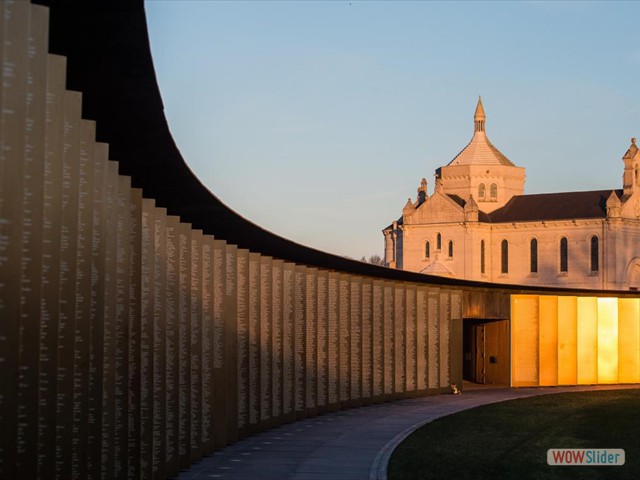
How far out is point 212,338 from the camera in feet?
65.2

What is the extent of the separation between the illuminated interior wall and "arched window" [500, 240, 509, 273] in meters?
85.5

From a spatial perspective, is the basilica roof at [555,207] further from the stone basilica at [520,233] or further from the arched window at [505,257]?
the arched window at [505,257]

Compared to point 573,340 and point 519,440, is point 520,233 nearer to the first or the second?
point 573,340

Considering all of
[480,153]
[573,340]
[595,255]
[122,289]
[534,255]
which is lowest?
[573,340]

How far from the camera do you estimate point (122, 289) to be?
46.0 feet

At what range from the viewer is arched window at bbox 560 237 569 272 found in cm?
11675

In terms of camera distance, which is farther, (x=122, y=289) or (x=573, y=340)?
(x=573, y=340)

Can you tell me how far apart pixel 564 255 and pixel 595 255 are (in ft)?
11.8

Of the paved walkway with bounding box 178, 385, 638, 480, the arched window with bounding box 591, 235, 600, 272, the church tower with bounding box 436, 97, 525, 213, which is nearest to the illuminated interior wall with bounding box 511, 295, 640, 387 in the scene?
the paved walkway with bounding box 178, 385, 638, 480

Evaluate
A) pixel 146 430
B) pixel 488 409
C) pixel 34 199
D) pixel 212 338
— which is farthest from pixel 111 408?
pixel 488 409

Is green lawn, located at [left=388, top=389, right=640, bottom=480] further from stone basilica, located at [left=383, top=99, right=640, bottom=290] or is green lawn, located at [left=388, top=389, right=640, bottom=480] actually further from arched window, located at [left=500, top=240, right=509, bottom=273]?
arched window, located at [left=500, top=240, right=509, bottom=273]

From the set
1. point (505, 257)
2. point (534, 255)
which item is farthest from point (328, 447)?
point (505, 257)

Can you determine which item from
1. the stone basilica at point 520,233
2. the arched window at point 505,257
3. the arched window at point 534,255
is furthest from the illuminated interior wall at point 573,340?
the arched window at point 505,257

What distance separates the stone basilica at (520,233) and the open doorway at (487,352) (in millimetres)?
75836
